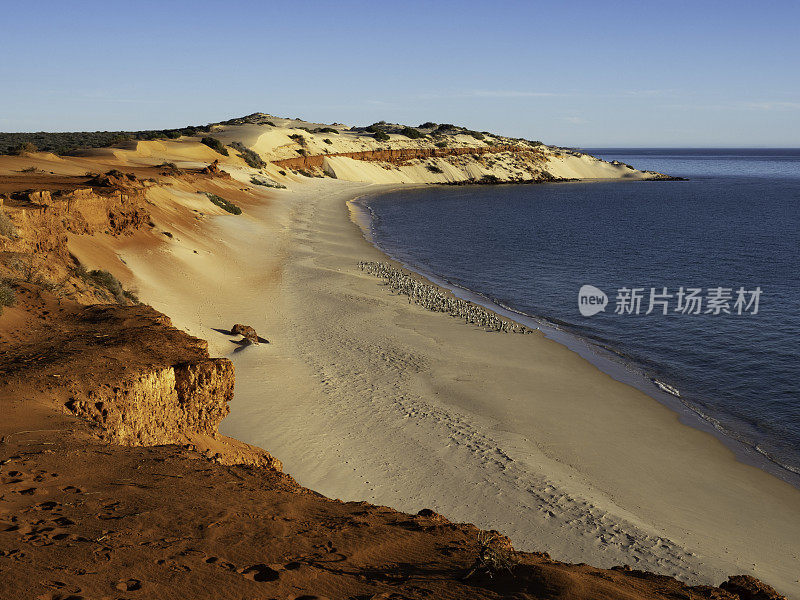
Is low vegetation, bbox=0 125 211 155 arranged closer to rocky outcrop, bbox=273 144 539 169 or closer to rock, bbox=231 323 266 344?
rocky outcrop, bbox=273 144 539 169

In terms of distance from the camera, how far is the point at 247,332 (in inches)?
801

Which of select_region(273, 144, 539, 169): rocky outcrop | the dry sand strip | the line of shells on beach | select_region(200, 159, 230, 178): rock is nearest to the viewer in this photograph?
the dry sand strip

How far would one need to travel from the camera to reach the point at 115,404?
30.8 feet

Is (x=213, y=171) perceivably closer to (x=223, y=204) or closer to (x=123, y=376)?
(x=223, y=204)

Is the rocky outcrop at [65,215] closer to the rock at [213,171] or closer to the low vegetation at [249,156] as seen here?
the rock at [213,171]

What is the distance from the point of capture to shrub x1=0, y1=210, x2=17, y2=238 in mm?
16891

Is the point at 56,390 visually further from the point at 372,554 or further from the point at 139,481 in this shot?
the point at 372,554

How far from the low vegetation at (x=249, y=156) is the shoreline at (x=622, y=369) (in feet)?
145

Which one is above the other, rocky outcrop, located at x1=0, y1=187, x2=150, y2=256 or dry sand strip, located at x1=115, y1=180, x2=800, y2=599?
rocky outcrop, located at x1=0, y1=187, x2=150, y2=256

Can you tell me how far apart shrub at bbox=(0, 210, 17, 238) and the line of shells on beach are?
15.6 m

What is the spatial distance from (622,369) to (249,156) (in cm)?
6538

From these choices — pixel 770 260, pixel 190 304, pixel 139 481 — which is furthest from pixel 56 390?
pixel 770 260

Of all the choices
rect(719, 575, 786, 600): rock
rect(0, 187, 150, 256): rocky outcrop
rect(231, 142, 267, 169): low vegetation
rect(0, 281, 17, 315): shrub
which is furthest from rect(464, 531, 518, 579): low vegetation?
rect(231, 142, 267, 169): low vegetation

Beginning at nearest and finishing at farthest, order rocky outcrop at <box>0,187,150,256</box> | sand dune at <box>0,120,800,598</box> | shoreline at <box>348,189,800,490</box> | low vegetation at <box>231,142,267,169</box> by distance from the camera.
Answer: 1. sand dune at <box>0,120,800,598</box>
2. shoreline at <box>348,189,800,490</box>
3. rocky outcrop at <box>0,187,150,256</box>
4. low vegetation at <box>231,142,267,169</box>
